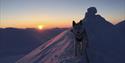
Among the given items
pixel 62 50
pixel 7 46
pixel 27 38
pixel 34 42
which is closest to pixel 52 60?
pixel 62 50

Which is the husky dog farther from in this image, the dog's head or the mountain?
the mountain

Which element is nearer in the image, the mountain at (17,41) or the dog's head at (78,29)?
the dog's head at (78,29)

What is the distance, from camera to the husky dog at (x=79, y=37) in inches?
501

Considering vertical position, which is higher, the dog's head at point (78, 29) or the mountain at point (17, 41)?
the dog's head at point (78, 29)

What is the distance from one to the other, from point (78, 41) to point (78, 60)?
990 mm

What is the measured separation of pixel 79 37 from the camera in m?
12.9

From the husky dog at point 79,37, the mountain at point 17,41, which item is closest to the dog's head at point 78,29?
the husky dog at point 79,37

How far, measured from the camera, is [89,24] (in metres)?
16.8

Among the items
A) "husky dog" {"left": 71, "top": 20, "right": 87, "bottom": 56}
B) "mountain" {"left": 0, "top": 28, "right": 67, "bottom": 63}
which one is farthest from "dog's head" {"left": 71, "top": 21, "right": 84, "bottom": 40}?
"mountain" {"left": 0, "top": 28, "right": 67, "bottom": 63}

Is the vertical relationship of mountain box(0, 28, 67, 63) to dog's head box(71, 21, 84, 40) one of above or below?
below

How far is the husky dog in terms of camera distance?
501 inches

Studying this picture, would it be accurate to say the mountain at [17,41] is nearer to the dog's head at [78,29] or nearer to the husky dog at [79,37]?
the husky dog at [79,37]

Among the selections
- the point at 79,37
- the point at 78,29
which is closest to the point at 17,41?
the point at 79,37

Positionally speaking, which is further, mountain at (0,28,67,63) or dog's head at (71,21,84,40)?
mountain at (0,28,67,63)
